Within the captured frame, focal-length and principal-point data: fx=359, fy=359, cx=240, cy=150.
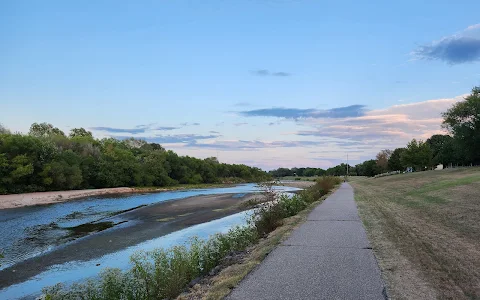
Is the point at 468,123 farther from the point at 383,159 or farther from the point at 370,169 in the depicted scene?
the point at 370,169

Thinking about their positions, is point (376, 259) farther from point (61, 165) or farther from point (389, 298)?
point (61, 165)

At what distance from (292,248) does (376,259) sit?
1965mm

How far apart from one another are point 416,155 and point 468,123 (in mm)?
23052

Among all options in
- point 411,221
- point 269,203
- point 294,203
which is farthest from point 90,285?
point 294,203

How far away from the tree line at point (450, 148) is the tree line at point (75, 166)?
1122 inches

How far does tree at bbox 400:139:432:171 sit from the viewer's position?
7412 cm

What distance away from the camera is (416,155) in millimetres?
73812

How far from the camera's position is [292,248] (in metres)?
8.62

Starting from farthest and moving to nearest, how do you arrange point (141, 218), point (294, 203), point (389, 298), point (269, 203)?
point (141, 218), point (294, 203), point (269, 203), point (389, 298)

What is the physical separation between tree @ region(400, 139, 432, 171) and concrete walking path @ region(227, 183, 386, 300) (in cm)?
7218

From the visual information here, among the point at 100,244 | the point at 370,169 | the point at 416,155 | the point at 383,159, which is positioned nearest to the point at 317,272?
the point at 100,244

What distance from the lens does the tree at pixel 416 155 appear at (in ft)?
243

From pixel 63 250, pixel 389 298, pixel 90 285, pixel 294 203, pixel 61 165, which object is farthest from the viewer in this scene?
pixel 61 165

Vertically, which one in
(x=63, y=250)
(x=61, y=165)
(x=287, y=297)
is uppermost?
(x=61, y=165)
